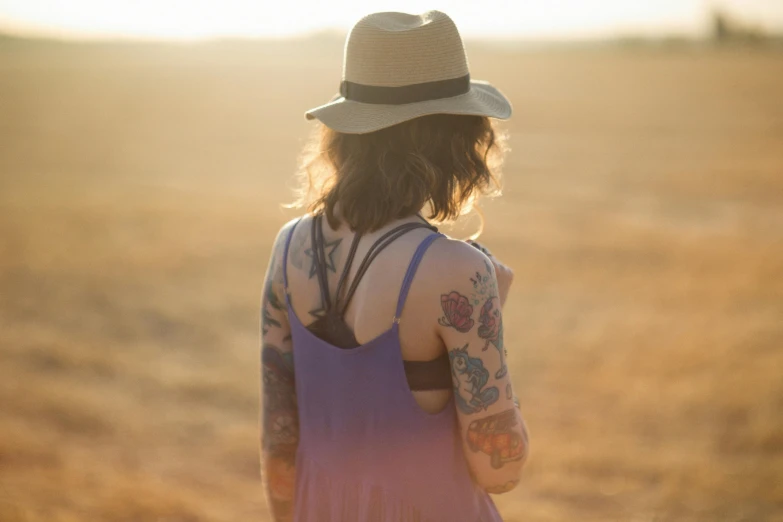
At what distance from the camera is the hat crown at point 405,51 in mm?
1645

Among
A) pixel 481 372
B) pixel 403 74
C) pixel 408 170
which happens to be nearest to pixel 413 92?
pixel 403 74

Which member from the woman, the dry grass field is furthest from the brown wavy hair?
the dry grass field

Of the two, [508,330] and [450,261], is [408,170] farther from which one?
[508,330]

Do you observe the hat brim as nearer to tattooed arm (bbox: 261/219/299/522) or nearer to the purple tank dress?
the purple tank dress

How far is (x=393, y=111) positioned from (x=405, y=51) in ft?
0.45

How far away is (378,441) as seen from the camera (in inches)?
63.2

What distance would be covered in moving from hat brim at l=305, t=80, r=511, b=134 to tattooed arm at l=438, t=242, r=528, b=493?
279mm

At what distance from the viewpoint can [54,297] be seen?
705 centimetres

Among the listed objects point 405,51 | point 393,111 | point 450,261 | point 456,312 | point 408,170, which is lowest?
point 456,312

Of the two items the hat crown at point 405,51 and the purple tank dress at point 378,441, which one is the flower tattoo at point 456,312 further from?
the hat crown at point 405,51

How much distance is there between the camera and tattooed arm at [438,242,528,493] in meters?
1.50

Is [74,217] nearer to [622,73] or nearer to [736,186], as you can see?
[736,186]

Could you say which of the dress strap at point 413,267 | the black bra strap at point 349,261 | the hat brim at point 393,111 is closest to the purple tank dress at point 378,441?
the dress strap at point 413,267

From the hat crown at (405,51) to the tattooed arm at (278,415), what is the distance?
51 cm
